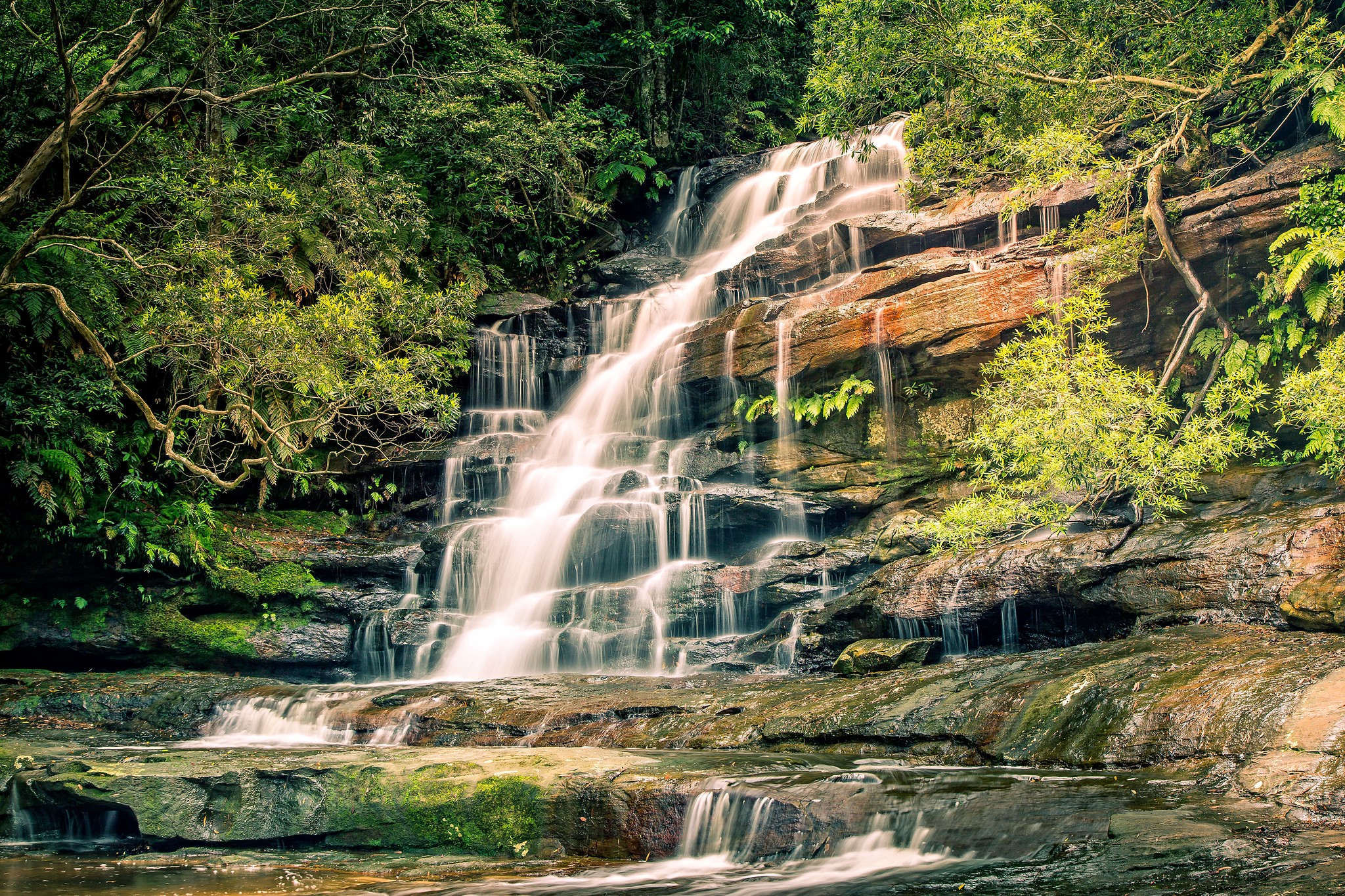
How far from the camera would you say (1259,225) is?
13.9m

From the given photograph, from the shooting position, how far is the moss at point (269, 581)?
14242mm

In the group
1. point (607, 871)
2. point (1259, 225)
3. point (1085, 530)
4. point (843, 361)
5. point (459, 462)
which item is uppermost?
point (1259, 225)

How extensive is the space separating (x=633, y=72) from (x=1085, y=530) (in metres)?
19.5

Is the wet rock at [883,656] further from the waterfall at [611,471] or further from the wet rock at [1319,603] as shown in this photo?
the wet rock at [1319,603]

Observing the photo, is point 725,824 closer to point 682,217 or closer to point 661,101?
point 682,217

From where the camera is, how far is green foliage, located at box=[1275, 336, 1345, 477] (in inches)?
400

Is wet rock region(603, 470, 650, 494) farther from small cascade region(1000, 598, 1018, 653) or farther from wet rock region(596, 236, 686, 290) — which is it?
small cascade region(1000, 598, 1018, 653)

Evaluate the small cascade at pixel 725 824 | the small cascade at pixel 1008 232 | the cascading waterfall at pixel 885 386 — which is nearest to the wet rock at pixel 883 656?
the small cascade at pixel 725 824

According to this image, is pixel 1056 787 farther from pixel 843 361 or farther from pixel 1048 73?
pixel 1048 73

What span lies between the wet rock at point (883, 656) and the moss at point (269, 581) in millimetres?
8976

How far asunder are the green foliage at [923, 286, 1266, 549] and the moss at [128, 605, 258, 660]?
1050 cm

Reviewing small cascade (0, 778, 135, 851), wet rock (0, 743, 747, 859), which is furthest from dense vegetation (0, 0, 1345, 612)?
wet rock (0, 743, 747, 859)

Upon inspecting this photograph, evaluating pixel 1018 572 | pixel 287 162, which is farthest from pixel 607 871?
pixel 287 162

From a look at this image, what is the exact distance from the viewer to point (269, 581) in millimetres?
14445
